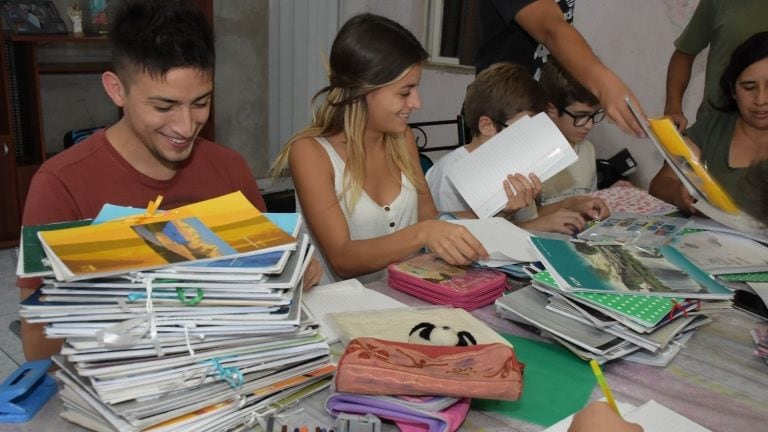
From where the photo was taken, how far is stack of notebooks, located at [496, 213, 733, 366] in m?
1.20

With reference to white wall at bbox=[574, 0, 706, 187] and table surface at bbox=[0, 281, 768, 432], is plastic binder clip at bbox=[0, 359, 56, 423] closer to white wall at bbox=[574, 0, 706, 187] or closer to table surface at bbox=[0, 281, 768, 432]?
table surface at bbox=[0, 281, 768, 432]

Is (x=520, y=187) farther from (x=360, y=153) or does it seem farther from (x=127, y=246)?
(x=127, y=246)

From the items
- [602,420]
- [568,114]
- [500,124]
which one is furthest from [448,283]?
[568,114]

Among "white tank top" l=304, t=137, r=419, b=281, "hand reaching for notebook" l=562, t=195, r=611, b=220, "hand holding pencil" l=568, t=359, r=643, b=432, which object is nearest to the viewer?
"hand holding pencil" l=568, t=359, r=643, b=432

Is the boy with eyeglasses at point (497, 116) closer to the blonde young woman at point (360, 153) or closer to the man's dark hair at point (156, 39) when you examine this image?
the blonde young woman at point (360, 153)

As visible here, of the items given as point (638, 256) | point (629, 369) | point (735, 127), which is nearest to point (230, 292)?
point (629, 369)

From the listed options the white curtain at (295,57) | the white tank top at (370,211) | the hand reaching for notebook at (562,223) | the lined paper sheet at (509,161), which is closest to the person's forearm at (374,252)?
the white tank top at (370,211)

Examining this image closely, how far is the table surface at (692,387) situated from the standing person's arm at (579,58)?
499 mm

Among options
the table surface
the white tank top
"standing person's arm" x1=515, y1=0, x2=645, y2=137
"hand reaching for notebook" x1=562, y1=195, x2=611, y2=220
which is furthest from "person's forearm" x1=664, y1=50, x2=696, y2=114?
the table surface

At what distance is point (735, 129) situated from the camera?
2.32 meters

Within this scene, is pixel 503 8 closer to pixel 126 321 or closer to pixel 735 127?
pixel 735 127

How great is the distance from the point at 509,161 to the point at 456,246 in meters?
0.44

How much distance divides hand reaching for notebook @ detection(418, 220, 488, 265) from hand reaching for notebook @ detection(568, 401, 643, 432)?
1.98 ft

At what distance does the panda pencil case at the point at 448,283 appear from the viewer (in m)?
1.36
